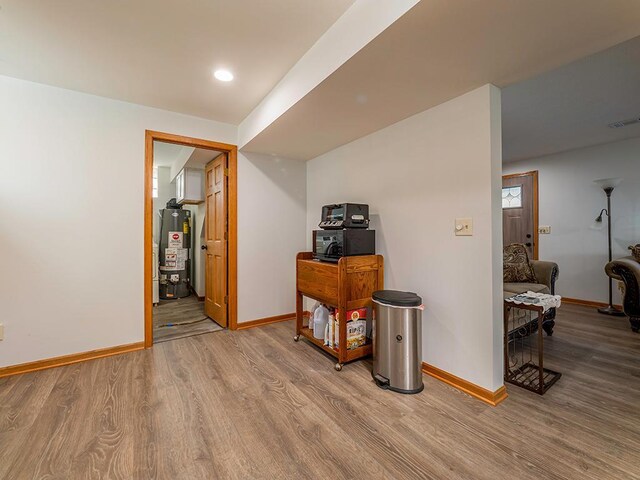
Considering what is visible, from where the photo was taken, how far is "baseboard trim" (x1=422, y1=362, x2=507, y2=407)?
1835 millimetres

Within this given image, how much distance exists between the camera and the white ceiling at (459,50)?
1258mm

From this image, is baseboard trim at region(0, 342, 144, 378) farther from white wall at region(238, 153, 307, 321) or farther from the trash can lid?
the trash can lid

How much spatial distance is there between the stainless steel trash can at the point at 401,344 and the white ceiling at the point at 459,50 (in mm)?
1487

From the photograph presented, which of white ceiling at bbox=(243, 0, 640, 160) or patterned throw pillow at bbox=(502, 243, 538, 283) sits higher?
white ceiling at bbox=(243, 0, 640, 160)

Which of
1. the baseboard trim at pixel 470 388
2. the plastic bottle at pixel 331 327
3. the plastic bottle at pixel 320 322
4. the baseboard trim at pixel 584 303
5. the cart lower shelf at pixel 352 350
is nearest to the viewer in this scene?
the baseboard trim at pixel 470 388

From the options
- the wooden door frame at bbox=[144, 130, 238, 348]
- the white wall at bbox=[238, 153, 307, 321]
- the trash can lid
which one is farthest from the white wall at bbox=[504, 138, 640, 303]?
the wooden door frame at bbox=[144, 130, 238, 348]

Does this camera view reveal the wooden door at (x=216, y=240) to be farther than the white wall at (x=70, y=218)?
Yes

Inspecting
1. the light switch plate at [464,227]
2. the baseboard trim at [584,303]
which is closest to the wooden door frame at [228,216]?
the light switch plate at [464,227]

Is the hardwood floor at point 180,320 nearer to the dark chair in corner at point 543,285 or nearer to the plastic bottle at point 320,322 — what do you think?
the plastic bottle at point 320,322

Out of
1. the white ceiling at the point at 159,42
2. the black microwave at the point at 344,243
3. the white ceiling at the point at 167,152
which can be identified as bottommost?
the black microwave at the point at 344,243

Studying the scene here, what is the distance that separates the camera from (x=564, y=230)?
448 cm

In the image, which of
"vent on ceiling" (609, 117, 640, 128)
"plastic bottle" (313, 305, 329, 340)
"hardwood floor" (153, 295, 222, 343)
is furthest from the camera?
"vent on ceiling" (609, 117, 640, 128)

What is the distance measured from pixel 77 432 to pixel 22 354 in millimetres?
1286

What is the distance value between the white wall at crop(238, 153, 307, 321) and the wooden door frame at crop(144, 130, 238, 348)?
66 mm
